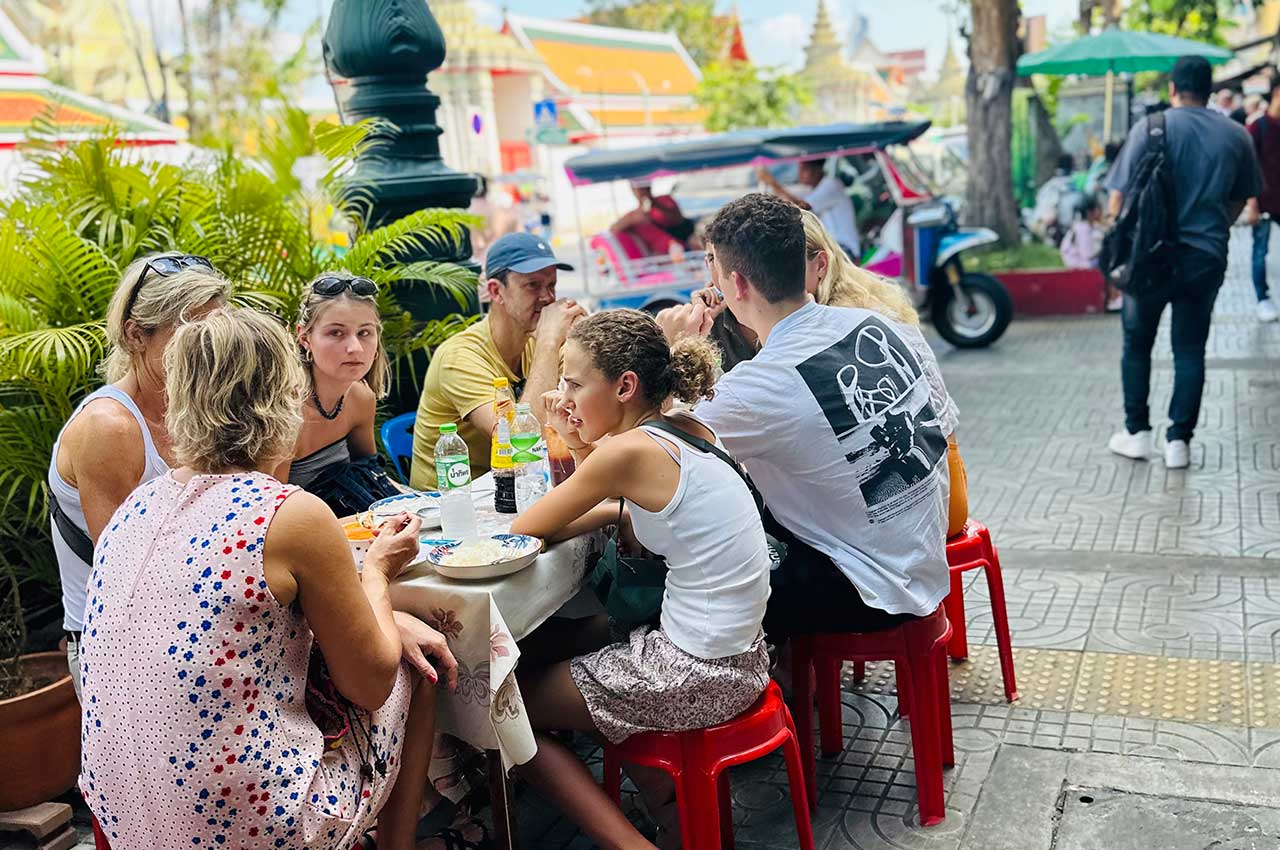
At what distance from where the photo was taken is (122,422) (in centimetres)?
295

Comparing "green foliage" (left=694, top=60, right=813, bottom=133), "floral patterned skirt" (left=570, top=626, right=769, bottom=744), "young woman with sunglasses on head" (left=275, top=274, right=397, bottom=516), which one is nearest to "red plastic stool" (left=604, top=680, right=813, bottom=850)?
"floral patterned skirt" (left=570, top=626, right=769, bottom=744)

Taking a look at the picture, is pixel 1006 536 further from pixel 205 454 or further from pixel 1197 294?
pixel 205 454

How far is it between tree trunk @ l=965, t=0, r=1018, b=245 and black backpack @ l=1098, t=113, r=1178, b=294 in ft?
25.1

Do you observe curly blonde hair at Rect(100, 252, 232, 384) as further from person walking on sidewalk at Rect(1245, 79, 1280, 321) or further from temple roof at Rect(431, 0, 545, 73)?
temple roof at Rect(431, 0, 545, 73)

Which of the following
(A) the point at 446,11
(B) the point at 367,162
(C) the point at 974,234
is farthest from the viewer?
(A) the point at 446,11

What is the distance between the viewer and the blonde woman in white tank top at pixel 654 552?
2.77 metres

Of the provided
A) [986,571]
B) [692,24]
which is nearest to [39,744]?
[986,571]

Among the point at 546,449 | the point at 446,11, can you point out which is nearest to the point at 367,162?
the point at 546,449

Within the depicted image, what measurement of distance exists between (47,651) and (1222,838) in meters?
3.68

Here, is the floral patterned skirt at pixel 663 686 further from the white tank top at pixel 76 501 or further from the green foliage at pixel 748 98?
the green foliage at pixel 748 98

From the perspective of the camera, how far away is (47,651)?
3953 millimetres

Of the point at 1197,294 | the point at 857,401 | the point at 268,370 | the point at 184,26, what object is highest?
the point at 184,26

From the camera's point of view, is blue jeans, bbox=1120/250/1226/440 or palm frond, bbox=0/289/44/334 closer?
palm frond, bbox=0/289/44/334

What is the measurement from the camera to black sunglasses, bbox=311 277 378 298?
352 cm
